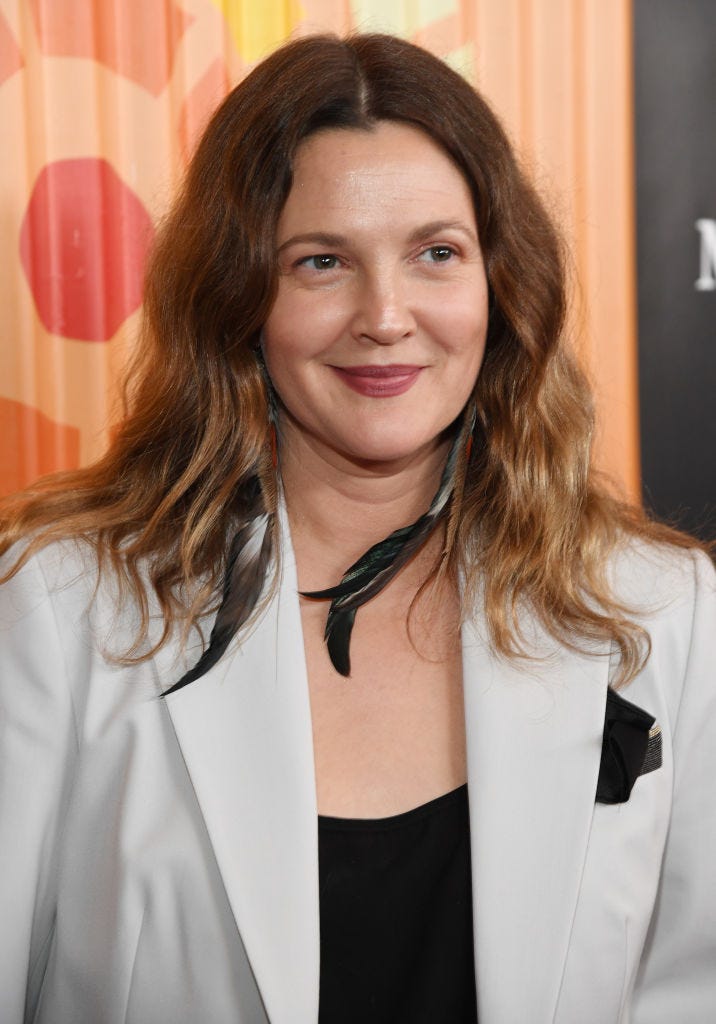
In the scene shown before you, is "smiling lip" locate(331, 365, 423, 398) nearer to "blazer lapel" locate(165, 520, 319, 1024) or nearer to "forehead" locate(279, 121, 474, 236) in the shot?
"forehead" locate(279, 121, 474, 236)

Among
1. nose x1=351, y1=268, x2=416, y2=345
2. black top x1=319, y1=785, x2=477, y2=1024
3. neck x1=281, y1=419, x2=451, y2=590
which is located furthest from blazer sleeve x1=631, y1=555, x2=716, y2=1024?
nose x1=351, y1=268, x2=416, y2=345

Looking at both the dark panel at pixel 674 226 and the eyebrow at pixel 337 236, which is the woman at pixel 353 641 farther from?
the dark panel at pixel 674 226

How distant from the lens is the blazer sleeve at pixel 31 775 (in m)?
1.45

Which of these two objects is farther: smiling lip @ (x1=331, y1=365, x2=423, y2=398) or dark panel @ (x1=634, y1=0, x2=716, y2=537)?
dark panel @ (x1=634, y1=0, x2=716, y2=537)

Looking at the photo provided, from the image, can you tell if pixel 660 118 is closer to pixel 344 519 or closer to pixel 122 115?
pixel 122 115

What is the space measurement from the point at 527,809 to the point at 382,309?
0.62m

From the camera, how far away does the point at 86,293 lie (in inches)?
88.4

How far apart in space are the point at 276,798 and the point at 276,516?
0.39 meters

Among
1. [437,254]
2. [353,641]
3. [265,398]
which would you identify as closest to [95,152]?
[265,398]

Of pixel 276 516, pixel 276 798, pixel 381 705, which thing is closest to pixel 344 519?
pixel 276 516

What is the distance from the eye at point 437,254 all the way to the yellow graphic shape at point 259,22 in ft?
3.00

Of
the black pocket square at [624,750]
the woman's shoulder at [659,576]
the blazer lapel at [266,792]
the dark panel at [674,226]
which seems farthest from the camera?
the dark panel at [674,226]

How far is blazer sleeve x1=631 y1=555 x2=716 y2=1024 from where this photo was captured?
153 centimetres

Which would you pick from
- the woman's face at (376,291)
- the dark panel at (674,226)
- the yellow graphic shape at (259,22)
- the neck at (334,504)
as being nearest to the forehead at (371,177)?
the woman's face at (376,291)
